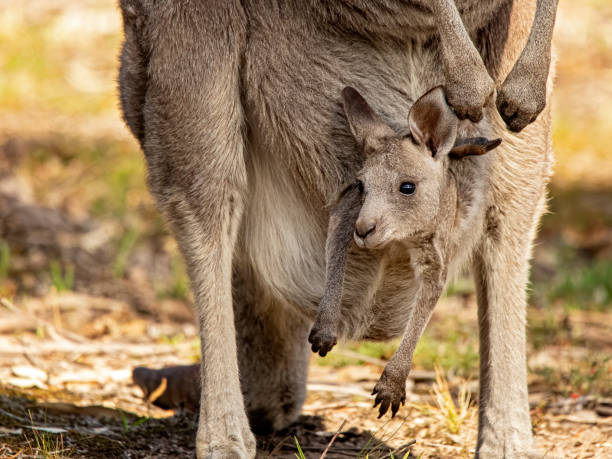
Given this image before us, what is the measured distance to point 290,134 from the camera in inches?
110

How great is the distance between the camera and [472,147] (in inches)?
97.1

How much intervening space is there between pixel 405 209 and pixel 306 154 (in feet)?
1.73

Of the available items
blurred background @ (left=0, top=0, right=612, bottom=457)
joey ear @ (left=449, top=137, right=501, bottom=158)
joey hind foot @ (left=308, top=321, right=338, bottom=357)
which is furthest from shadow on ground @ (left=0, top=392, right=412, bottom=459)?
joey ear @ (left=449, top=137, right=501, bottom=158)

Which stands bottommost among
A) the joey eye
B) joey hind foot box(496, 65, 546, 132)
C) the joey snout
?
the joey snout

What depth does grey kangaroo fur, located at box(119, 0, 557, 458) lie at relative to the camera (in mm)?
2740

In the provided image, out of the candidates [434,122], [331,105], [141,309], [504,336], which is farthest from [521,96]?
[141,309]

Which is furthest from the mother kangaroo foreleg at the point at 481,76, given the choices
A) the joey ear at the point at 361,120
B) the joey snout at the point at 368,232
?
the joey snout at the point at 368,232

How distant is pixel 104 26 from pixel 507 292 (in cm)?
745

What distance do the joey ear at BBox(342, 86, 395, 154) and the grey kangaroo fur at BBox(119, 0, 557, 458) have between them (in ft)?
0.64

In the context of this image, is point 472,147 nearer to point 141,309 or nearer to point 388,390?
point 388,390

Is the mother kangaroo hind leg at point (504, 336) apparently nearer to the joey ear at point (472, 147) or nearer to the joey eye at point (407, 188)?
the joey ear at point (472, 147)

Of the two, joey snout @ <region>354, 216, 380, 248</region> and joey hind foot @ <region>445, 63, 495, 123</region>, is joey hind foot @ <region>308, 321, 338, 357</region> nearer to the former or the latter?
joey snout @ <region>354, 216, 380, 248</region>

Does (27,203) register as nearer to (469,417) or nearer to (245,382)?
(245,382)

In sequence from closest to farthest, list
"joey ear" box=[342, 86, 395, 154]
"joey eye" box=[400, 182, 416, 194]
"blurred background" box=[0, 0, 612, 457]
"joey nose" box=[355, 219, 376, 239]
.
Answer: "joey nose" box=[355, 219, 376, 239] → "joey eye" box=[400, 182, 416, 194] → "joey ear" box=[342, 86, 395, 154] → "blurred background" box=[0, 0, 612, 457]
